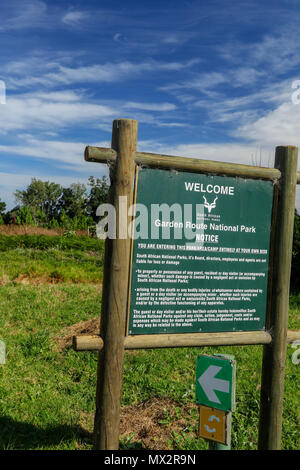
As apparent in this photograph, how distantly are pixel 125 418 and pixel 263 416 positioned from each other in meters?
1.43

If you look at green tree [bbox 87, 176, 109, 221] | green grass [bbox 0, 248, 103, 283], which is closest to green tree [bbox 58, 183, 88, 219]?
green tree [bbox 87, 176, 109, 221]

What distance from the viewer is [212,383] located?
9.95ft

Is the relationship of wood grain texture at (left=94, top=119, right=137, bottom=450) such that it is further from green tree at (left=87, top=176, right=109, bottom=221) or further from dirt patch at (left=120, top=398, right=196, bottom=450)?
green tree at (left=87, top=176, right=109, bottom=221)

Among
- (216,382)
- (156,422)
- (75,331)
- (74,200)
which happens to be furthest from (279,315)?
(74,200)

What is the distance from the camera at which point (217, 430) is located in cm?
301

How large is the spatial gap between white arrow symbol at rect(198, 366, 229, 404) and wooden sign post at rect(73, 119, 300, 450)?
8.4 inches

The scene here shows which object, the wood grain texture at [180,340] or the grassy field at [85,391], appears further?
the grassy field at [85,391]

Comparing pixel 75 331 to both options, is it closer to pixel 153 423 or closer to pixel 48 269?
pixel 153 423

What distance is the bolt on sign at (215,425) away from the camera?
9.76 feet

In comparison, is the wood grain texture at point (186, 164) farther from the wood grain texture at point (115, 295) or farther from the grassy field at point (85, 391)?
the grassy field at point (85, 391)

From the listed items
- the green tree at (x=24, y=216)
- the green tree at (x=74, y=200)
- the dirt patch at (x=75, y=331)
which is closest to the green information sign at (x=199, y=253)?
the dirt patch at (x=75, y=331)

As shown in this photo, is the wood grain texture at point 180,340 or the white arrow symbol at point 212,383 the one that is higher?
the wood grain texture at point 180,340

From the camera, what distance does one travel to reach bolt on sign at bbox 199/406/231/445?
117 inches

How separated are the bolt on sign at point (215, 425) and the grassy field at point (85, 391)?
81cm
